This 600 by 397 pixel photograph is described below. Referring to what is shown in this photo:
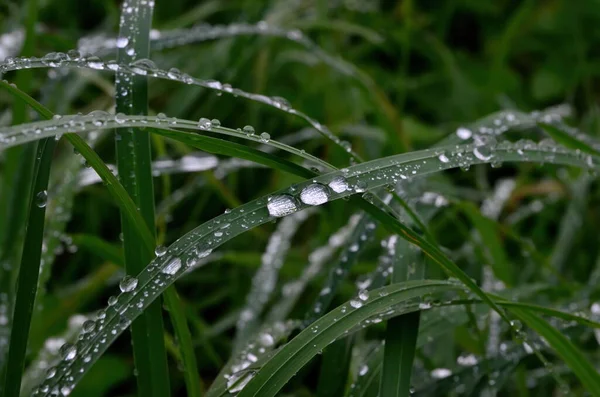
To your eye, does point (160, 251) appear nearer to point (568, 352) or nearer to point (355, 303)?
point (355, 303)

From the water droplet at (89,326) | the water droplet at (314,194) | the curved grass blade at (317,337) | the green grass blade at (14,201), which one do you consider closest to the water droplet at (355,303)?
the curved grass blade at (317,337)

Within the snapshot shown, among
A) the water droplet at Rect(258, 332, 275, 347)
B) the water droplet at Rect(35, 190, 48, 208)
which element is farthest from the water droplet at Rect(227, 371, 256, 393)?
the water droplet at Rect(35, 190, 48, 208)

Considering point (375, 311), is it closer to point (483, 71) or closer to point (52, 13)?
point (483, 71)

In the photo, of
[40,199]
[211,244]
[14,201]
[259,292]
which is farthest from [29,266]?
[259,292]

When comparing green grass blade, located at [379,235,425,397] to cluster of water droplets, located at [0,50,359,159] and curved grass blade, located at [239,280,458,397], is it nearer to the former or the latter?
curved grass blade, located at [239,280,458,397]

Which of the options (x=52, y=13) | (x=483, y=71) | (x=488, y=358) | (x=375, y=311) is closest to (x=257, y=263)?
(x=488, y=358)

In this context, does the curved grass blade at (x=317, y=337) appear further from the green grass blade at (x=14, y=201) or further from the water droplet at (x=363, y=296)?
the green grass blade at (x=14, y=201)
